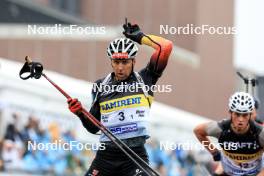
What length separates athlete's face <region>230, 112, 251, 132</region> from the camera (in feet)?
44.5

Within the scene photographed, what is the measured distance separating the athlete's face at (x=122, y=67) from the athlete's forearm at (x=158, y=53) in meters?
0.31

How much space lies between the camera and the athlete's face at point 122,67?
41.5 ft

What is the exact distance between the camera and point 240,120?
13562mm

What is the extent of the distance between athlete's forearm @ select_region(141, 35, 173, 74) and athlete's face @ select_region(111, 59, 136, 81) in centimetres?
31

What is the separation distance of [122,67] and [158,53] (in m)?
0.56

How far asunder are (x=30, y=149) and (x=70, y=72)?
84.0 ft

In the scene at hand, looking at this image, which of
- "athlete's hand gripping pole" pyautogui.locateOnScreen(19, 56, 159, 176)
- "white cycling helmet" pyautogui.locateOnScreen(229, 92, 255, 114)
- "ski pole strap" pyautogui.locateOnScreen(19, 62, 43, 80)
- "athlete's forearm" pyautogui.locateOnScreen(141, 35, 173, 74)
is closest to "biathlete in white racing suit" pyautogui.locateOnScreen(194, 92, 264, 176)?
"white cycling helmet" pyautogui.locateOnScreen(229, 92, 255, 114)

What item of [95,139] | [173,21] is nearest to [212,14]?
[173,21]

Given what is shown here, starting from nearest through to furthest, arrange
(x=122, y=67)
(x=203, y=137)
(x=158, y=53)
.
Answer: (x=122, y=67) → (x=158, y=53) → (x=203, y=137)

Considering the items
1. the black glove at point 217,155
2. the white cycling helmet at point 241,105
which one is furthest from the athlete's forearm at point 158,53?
the black glove at point 217,155

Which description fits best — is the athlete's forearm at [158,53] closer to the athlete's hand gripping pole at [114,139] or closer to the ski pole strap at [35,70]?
the athlete's hand gripping pole at [114,139]

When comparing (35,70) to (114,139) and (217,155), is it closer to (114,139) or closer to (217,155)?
(114,139)

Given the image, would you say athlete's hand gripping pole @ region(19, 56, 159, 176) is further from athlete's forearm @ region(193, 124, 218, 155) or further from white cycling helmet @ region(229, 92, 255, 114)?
athlete's forearm @ region(193, 124, 218, 155)

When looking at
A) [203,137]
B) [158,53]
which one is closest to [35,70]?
[158,53]
